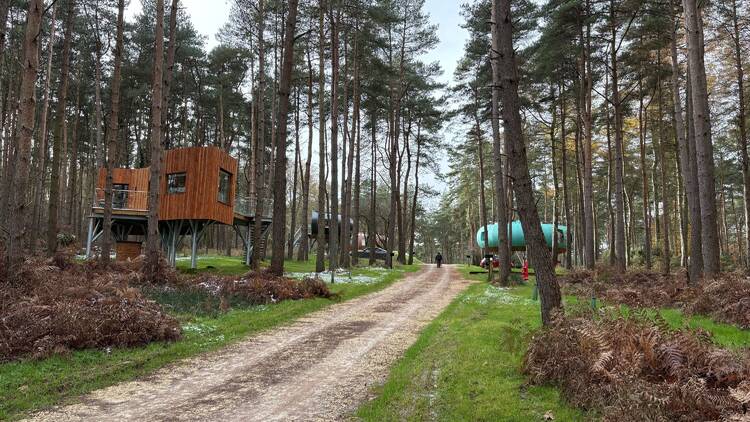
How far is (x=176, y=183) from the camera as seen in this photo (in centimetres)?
2442

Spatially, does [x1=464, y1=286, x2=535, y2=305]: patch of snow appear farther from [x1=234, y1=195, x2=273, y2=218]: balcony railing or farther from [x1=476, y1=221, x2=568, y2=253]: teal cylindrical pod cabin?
[x1=476, y1=221, x2=568, y2=253]: teal cylindrical pod cabin

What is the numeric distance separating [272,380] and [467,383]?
2.57 meters

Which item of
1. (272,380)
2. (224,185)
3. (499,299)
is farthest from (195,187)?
(272,380)

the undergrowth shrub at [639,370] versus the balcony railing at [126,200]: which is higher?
the balcony railing at [126,200]

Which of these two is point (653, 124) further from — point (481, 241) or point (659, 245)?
point (481, 241)

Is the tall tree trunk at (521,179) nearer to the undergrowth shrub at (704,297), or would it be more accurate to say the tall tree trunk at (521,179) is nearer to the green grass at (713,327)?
the green grass at (713,327)

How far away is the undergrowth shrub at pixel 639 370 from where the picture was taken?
13.1 feet

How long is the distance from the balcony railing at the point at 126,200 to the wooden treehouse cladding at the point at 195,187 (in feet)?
0.18

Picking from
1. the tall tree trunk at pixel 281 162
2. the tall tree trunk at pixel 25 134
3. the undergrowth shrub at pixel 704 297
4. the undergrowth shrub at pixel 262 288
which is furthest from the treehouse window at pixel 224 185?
the undergrowth shrub at pixel 704 297

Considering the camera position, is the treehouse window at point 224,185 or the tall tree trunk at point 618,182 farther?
the treehouse window at point 224,185

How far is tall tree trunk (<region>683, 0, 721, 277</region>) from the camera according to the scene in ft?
39.5

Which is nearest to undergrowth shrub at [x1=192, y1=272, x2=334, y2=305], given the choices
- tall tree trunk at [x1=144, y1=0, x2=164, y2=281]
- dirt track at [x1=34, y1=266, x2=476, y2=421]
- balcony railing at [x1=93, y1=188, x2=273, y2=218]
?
tall tree trunk at [x1=144, y1=0, x2=164, y2=281]

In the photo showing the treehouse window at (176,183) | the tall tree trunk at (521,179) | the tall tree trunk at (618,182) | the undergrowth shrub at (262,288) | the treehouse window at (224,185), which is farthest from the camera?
the treehouse window at (224,185)

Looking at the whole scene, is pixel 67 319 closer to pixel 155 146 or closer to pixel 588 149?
pixel 155 146
